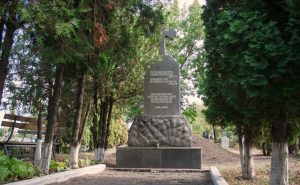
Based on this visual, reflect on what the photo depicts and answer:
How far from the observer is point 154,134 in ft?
46.4

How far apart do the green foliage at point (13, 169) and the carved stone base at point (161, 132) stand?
6.47 metres

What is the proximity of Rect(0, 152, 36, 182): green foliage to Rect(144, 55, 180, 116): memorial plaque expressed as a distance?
713 centimetres

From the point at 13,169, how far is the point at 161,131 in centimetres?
734

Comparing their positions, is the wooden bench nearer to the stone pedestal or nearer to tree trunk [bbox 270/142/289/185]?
the stone pedestal

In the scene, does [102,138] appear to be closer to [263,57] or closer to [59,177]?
[59,177]

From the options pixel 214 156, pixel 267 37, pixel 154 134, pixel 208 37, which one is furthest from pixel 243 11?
pixel 214 156

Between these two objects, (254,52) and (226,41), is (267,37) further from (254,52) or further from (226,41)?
(226,41)

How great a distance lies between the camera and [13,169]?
291 inches

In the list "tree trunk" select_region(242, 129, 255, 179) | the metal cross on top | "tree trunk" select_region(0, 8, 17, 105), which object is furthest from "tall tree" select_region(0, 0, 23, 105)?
the metal cross on top

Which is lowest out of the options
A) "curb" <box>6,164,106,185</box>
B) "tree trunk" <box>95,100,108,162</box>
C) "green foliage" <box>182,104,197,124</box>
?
"curb" <box>6,164,106,185</box>

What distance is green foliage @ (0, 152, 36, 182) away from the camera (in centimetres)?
695

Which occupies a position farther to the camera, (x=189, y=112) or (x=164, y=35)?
(x=189, y=112)

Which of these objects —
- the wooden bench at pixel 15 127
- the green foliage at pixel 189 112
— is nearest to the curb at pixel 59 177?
the wooden bench at pixel 15 127

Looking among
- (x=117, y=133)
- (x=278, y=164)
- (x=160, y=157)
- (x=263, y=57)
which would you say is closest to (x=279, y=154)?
(x=278, y=164)
